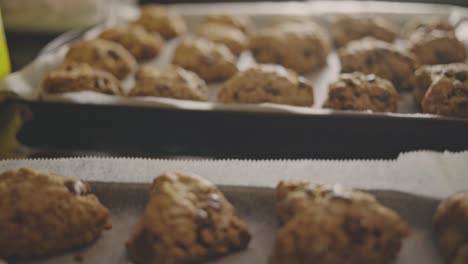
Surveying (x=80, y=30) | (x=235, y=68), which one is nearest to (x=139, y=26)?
(x=80, y=30)

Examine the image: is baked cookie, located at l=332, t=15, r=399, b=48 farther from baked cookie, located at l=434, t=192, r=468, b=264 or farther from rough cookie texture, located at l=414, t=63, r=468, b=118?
baked cookie, located at l=434, t=192, r=468, b=264

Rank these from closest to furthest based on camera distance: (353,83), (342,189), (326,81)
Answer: (342,189) → (353,83) → (326,81)

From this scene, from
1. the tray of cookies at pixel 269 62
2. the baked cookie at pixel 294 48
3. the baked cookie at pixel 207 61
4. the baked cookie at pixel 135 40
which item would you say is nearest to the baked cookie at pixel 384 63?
the tray of cookies at pixel 269 62

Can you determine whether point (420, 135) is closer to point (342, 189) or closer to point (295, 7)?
point (342, 189)

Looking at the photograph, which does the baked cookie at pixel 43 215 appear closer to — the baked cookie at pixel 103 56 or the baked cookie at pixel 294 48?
the baked cookie at pixel 103 56

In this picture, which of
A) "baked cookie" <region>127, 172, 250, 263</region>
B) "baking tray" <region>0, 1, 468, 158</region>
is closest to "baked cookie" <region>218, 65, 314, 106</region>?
"baking tray" <region>0, 1, 468, 158</region>
